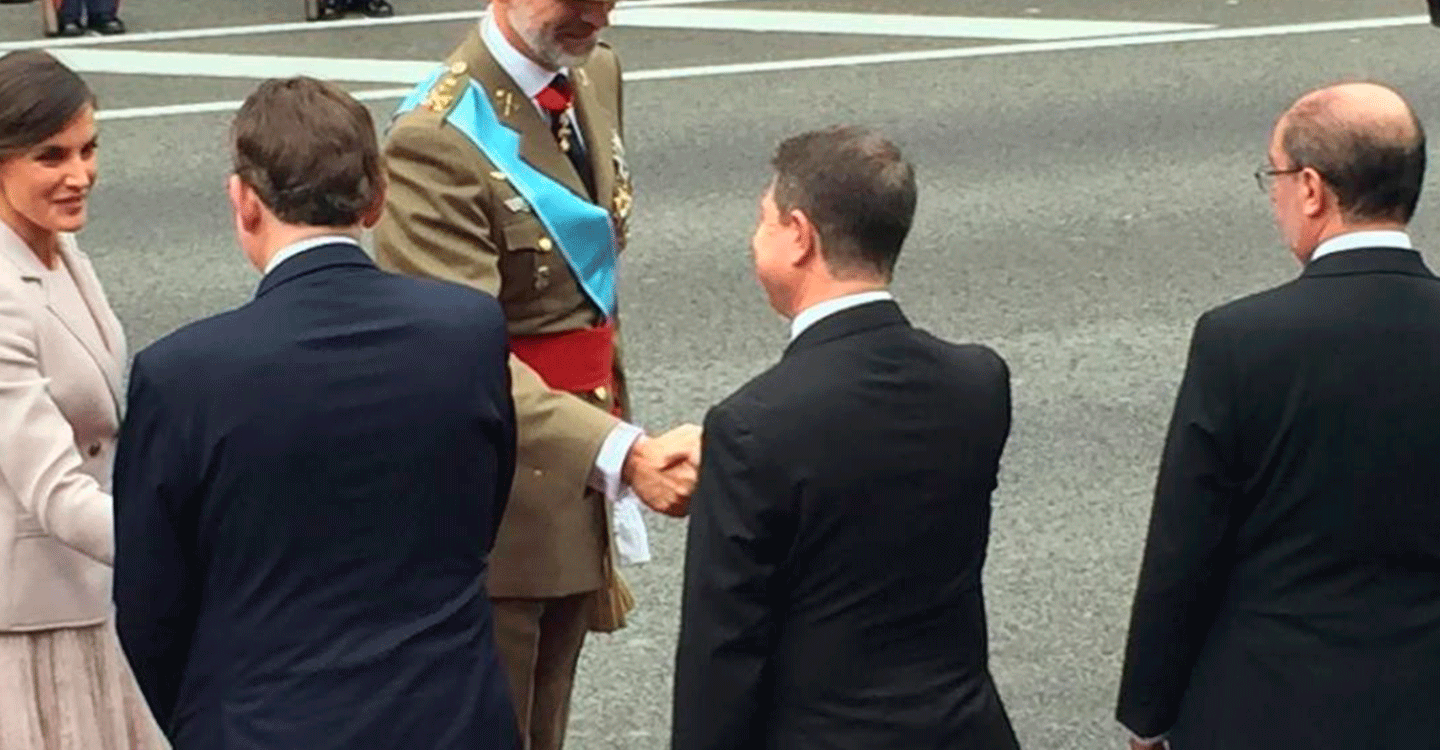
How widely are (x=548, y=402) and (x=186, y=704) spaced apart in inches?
Answer: 39.1

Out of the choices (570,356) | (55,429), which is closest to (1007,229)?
(570,356)

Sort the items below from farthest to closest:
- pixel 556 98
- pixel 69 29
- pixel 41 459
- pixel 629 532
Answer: pixel 69 29 < pixel 629 532 < pixel 556 98 < pixel 41 459

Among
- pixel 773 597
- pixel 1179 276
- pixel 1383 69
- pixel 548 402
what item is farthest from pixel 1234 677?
pixel 1383 69

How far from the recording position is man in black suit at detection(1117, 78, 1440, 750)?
163 inches

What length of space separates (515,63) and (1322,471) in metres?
1.63

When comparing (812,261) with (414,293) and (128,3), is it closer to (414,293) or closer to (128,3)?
(414,293)

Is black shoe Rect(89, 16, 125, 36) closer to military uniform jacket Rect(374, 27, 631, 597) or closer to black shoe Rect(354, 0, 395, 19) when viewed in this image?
black shoe Rect(354, 0, 395, 19)

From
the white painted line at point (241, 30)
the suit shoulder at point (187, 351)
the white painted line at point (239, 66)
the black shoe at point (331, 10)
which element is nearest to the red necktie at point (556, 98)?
the suit shoulder at point (187, 351)

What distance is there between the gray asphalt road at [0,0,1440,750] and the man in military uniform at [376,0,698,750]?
1330 mm

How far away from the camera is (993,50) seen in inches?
512

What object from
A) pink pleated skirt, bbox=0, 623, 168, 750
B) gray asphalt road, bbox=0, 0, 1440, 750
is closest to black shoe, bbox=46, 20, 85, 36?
gray asphalt road, bbox=0, 0, 1440, 750

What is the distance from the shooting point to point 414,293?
392 centimetres

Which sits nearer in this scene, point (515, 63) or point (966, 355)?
point (966, 355)

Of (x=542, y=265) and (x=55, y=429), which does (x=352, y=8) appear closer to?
(x=542, y=265)
